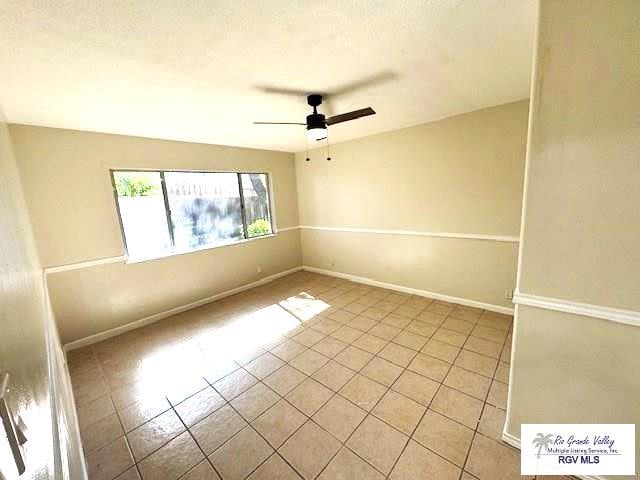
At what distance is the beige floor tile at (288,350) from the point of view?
8.21ft

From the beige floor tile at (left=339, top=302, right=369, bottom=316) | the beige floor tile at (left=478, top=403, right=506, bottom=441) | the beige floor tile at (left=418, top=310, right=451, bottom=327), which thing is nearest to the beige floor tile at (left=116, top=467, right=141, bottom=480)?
the beige floor tile at (left=478, top=403, right=506, bottom=441)

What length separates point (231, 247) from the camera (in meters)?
4.11

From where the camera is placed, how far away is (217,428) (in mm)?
1771

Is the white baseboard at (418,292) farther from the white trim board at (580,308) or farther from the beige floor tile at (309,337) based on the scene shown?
the white trim board at (580,308)

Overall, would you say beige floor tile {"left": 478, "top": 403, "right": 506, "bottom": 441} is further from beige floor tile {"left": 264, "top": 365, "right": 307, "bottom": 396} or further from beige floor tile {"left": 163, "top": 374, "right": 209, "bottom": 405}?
beige floor tile {"left": 163, "top": 374, "right": 209, "bottom": 405}

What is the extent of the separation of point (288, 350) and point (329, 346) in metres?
0.43

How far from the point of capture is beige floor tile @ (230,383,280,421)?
1.89 m

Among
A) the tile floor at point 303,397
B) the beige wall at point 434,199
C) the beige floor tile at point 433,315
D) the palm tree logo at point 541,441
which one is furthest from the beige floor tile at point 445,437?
the beige wall at point 434,199

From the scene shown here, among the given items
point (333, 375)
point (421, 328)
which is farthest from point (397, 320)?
point (333, 375)

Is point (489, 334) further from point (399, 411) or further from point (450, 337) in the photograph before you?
point (399, 411)

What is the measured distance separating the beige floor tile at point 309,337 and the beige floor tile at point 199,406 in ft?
3.10

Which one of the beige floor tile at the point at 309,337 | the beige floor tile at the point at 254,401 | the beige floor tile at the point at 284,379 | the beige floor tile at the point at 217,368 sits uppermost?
the beige floor tile at the point at 309,337

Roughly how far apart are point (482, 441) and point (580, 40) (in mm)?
2199

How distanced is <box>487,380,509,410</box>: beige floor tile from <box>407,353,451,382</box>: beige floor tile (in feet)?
1.08
